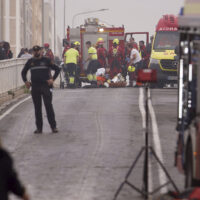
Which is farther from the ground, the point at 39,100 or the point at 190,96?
the point at 190,96

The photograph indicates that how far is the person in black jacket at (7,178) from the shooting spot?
6.55 m

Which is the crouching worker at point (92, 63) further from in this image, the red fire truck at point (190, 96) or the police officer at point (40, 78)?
the red fire truck at point (190, 96)

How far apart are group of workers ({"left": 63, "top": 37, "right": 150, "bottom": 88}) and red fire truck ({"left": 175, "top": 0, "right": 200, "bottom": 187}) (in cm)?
2362

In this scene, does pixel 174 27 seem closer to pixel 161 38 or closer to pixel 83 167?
pixel 161 38

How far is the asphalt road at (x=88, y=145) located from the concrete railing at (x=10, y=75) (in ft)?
3.67

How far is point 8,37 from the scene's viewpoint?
97.8m

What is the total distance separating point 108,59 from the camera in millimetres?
37906

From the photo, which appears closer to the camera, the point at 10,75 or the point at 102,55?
the point at 10,75

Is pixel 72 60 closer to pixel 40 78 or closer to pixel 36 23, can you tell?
pixel 40 78

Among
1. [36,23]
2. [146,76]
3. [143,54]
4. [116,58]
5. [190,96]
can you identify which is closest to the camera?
[190,96]

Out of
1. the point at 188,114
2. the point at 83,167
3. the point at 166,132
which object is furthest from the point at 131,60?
the point at 188,114

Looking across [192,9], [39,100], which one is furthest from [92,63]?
[192,9]

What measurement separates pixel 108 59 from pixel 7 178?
31.4 meters

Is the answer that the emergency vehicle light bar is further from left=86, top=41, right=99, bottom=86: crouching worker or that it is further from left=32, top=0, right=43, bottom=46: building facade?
left=32, top=0, right=43, bottom=46: building facade
